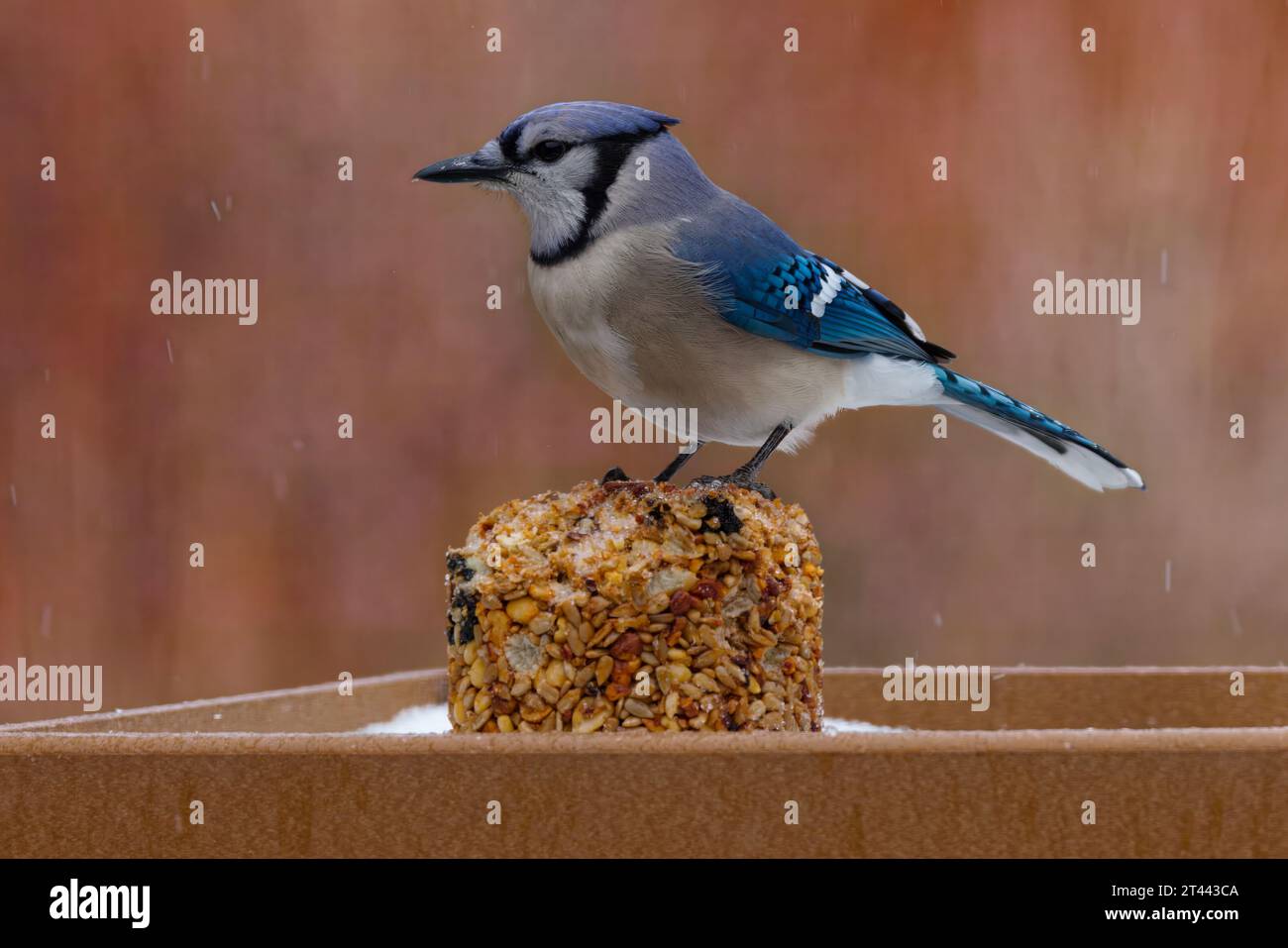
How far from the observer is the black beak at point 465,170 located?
1.88 m

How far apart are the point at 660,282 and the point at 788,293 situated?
0.21m

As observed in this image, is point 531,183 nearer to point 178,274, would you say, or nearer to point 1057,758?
point 1057,758

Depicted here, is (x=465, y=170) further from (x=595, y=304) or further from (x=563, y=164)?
(x=595, y=304)

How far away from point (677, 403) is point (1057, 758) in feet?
2.30

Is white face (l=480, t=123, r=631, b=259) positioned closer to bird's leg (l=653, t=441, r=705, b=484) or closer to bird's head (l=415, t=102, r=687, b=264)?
bird's head (l=415, t=102, r=687, b=264)

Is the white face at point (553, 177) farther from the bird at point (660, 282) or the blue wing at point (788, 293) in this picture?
the blue wing at point (788, 293)

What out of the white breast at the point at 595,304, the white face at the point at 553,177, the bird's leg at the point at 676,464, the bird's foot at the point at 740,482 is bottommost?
the bird's foot at the point at 740,482

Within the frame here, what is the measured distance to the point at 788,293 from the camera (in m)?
2.04

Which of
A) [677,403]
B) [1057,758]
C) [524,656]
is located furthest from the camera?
[677,403]

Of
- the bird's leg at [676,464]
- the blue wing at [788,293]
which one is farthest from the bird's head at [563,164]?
the bird's leg at [676,464]

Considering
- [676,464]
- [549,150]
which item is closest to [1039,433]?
→ [676,464]

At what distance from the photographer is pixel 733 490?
1.82 meters

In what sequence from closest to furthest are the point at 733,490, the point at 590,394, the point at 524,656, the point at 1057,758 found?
the point at 1057,758, the point at 524,656, the point at 733,490, the point at 590,394

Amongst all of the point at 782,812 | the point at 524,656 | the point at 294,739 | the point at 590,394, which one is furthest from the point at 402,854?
the point at 590,394
